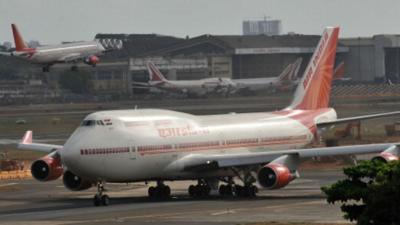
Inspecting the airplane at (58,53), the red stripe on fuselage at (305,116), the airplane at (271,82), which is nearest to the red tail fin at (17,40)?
the airplane at (58,53)

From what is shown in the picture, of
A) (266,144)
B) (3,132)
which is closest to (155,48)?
(3,132)

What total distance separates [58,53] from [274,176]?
83.0 m

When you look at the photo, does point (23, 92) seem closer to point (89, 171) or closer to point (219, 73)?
point (219, 73)

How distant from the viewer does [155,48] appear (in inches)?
7101

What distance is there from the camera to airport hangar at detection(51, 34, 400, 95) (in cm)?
17025

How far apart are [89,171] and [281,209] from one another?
10.2 metres

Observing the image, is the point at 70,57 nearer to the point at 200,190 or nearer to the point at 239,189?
the point at 200,190

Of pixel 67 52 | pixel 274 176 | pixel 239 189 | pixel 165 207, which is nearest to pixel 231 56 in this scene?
pixel 67 52

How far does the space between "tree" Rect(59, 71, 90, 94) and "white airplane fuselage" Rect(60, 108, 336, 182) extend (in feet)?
287

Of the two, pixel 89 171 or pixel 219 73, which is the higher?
pixel 219 73

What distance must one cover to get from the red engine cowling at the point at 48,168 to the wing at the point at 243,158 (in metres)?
7.08

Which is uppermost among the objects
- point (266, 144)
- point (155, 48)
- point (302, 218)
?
point (155, 48)

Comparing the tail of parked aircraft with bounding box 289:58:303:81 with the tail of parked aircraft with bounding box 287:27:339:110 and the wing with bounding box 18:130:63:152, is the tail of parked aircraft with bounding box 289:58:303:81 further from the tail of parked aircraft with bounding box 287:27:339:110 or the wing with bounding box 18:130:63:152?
the wing with bounding box 18:130:63:152

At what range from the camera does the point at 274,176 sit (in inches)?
2424
